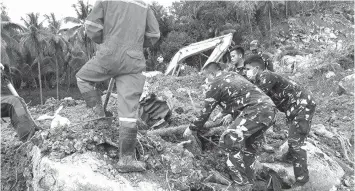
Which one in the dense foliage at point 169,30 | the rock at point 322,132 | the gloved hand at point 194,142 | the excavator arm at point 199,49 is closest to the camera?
the gloved hand at point 194,142

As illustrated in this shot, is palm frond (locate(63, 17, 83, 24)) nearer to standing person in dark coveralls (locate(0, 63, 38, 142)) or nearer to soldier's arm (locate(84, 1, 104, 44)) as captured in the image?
standing person in dark coveralls (locate(0, 63, 38, 142))

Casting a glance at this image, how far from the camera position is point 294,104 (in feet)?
15.9

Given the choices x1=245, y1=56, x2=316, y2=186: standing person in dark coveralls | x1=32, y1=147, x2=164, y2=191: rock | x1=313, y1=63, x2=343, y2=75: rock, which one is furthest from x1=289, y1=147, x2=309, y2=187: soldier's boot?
x1=313, y1=63, x2=343, y2=75: rock

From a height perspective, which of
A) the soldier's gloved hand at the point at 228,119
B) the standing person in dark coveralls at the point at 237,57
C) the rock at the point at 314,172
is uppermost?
the standing person in dark coveralls at the point at 237,57

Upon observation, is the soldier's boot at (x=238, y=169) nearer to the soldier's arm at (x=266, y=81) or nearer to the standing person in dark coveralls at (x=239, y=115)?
the standing person in dark coveralls at (x=239, y=115)

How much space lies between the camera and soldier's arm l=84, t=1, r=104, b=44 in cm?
336

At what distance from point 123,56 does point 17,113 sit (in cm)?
134

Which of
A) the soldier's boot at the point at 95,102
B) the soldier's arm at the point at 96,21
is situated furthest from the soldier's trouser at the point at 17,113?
the soldier's arm at the point at 96,21

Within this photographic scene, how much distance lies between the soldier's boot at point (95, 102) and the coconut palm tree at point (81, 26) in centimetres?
2228

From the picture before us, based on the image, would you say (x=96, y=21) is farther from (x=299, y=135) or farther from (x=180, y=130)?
(x=299, y=135)

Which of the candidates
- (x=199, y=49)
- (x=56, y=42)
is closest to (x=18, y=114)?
(x=199, y=49)

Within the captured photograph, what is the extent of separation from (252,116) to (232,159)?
0.53 meters

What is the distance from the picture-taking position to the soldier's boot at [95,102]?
147 inches

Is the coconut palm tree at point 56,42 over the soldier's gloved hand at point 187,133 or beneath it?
beneath
